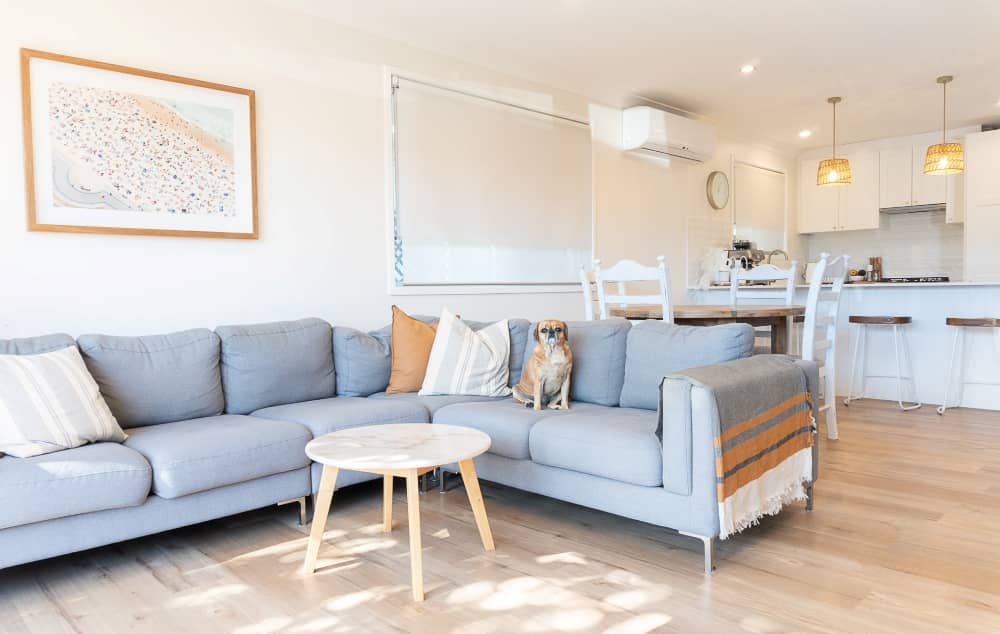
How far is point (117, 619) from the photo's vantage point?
1940mm

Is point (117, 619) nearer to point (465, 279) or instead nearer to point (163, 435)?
point (163, 435)

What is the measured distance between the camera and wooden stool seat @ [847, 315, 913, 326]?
514cm

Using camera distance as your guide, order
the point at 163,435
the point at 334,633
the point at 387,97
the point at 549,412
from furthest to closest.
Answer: the point at 387,97 < the point at 549,412 < the point at 163,435 < the point at 334,633

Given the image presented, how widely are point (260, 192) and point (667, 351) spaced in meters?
2.23

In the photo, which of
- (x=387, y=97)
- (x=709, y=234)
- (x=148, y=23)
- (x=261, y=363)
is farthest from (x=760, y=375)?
(x=709, y=234)

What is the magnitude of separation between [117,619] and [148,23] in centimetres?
260

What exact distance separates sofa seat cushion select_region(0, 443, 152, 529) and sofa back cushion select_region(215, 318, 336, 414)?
0.79 meters

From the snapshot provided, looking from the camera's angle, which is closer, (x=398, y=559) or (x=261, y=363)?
(x=398, y=559)

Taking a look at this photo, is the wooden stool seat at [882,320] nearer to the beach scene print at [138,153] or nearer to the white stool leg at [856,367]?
the white stool leg at [856,367]

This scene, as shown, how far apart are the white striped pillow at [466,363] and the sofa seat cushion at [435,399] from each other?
0.08 ft

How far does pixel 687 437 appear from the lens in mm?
2211

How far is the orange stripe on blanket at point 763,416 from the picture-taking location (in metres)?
2.21

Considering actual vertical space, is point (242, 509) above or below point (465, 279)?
below

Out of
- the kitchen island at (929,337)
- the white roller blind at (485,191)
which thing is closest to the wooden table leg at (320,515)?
the white roller blind at (485,191)
